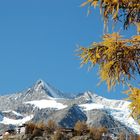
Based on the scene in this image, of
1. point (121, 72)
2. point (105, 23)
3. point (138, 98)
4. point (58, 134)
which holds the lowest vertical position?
point (138, 98)

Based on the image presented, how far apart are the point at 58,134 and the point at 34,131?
223 centimetres

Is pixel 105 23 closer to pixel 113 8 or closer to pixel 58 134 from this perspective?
pixel 113 8

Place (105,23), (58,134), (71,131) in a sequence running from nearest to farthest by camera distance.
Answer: (105,23) < (58,134) < (71,131)

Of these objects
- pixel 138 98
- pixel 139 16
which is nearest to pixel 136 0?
pixel 139 16

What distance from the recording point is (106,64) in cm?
1032

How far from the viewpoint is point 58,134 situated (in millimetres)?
47000

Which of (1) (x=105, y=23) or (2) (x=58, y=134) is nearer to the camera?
(1) (x=105, y=23)

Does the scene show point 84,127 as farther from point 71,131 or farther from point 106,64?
point 106,64

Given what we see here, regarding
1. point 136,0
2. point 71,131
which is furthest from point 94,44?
point 71,131

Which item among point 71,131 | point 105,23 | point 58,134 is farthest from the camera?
point 71,131

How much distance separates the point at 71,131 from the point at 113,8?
40.6 m

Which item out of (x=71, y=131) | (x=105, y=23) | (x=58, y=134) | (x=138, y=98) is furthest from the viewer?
(x=71, y=131)

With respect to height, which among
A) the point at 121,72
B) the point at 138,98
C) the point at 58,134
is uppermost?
the point at 58,134

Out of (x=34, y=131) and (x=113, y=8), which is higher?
(x=34, y=131)
